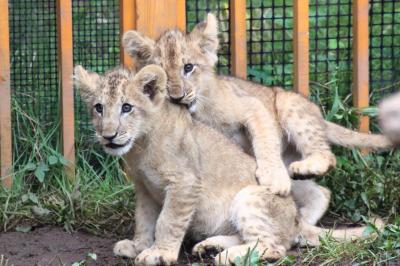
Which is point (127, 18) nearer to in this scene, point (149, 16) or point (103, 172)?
point (149, 16)

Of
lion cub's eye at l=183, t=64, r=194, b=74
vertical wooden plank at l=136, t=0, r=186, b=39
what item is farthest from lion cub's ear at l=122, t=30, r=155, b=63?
vertical wooden plank at l=136, t=0, r=186, b=39

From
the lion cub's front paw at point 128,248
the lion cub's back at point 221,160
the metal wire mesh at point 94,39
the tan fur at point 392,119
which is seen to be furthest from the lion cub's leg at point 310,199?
the tan fur at point 392,119

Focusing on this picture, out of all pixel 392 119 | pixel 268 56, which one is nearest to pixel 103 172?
pixel 268 56

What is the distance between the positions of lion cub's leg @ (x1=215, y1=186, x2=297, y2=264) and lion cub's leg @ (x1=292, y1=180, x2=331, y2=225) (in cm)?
54

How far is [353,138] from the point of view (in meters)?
5.42

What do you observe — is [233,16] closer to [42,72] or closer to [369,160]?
→ [369,160]

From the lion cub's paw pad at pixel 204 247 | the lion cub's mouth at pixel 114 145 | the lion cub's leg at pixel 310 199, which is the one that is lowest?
the lion cub's paw pad at pixel 204 247

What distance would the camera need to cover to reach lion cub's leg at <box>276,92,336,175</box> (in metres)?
5.17

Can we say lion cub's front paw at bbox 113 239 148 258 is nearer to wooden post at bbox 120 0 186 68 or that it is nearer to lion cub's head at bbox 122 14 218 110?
lion cub's head at bbox 122 14 218 110

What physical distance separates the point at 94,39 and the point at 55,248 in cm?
270

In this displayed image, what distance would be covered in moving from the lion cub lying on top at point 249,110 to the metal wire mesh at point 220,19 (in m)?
1.06

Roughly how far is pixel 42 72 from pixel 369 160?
266 centimetres

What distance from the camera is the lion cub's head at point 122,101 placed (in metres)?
4.33

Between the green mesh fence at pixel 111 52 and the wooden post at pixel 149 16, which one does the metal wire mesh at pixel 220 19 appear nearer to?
the green mesh fence at pixel 111 52
